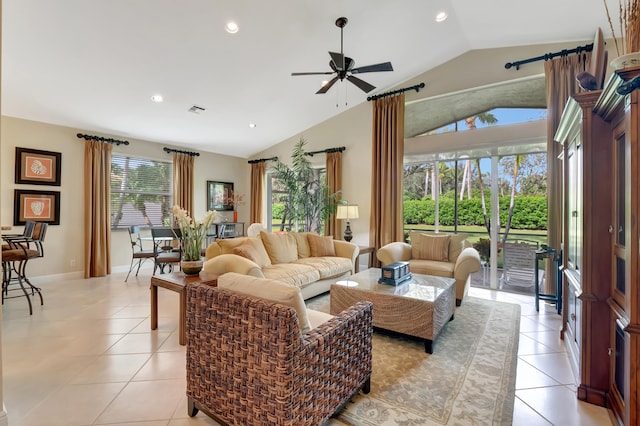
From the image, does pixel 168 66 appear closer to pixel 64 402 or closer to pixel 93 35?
pixel 93 35

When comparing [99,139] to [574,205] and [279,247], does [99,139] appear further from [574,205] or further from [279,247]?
[574,205]

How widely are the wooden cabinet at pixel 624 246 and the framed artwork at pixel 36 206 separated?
6770 mm

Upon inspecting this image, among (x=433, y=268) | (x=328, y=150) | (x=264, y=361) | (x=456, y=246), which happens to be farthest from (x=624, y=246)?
(x=328, y=150)

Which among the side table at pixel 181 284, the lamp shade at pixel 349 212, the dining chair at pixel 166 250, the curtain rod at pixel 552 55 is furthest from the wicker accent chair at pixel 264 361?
the curtain rod at pixel 552 55

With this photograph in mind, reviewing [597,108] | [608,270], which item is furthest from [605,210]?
[597,108]

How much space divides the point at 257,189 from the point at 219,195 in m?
0.92

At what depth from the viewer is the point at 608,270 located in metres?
1.83

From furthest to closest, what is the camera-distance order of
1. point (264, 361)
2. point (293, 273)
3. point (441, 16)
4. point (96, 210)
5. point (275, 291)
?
point (96, 210) → point (441, 16) → point (293, 273) → point (275, 291) → point (264, 361)

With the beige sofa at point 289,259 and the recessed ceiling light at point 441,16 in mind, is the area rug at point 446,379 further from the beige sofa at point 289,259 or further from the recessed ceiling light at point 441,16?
the recessed ceiling light at point 441,16

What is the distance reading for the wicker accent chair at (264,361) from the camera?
135 centimetres

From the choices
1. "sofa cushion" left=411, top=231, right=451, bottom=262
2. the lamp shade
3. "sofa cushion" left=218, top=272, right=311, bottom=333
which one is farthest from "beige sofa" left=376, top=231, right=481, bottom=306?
"sofa cushion" left=218, top=272, right=311, bottom=333

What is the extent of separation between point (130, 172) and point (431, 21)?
5873 mm

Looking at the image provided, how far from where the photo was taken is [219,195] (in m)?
7.16

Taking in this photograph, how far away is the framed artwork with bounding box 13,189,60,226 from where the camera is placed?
451cm
